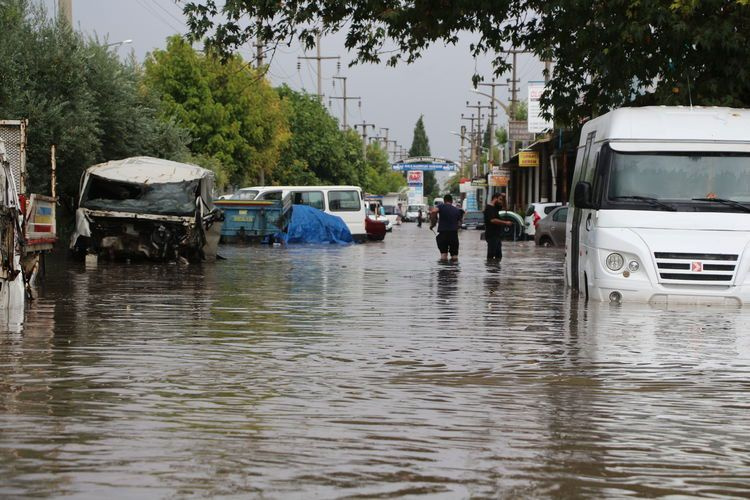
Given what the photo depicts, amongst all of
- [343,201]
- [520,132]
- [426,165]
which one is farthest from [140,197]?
[426,165]

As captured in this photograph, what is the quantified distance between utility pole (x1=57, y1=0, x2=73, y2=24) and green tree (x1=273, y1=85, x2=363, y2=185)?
5377cm

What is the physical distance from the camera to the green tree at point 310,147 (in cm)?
8769

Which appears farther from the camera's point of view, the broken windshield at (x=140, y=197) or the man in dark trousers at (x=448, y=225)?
the man in dark trousers at (x=448, y=225)

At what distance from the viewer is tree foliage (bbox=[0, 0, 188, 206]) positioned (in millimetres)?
30297

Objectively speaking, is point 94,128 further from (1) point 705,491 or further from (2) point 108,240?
(1) point 705,491

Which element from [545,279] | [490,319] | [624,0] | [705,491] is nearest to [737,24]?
[624,0]

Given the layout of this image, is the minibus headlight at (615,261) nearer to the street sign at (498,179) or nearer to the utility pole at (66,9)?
the utility pole at (66,9)

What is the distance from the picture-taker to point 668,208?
15.5 m

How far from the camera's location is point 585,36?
22016 mm

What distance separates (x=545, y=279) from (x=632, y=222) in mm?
7491

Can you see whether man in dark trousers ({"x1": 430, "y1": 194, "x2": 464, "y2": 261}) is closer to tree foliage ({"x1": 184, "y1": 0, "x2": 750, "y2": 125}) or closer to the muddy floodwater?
tree foliage ({"x1": 184, "y1": 0, "x2": 750, "y2": 125})

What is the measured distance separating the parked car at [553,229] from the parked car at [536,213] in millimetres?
2089

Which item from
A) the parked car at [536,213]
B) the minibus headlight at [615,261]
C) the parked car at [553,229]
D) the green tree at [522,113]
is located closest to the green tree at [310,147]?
the green tree at [522,113]

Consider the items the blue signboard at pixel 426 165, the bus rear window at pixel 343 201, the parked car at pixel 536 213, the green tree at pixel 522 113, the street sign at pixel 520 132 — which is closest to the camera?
the bus rear window at pixel 343 201
